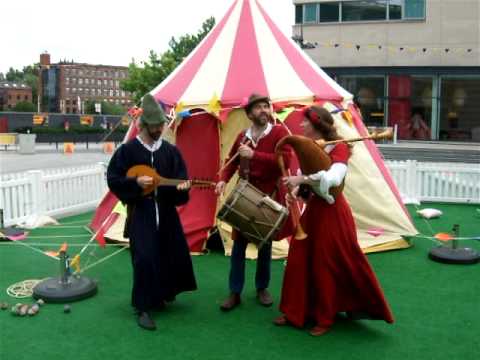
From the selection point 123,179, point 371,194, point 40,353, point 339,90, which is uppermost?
point 339,90

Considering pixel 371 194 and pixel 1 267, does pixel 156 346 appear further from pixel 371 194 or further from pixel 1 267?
pixel 371 194

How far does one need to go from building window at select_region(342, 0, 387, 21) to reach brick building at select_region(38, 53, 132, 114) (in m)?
77.1

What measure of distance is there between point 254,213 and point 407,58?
21.0 metres

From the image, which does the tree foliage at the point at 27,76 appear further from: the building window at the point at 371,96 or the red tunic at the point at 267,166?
the red tunic at the point at 267,166

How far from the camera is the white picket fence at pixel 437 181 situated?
9719 mm

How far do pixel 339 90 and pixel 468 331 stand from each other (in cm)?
372

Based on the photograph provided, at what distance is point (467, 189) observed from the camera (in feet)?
31.9

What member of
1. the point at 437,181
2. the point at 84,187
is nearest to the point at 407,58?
the point at 437,181

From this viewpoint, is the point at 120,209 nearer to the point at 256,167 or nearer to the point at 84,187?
the point at 84,187

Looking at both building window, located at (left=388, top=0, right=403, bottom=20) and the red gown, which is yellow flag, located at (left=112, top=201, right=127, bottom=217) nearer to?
the red gown

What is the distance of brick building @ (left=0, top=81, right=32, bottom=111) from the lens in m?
97.1

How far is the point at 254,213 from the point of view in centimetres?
398

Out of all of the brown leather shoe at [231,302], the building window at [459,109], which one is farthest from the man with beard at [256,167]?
the building window at [459,109]

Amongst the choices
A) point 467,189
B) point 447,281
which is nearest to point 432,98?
point 467,189
